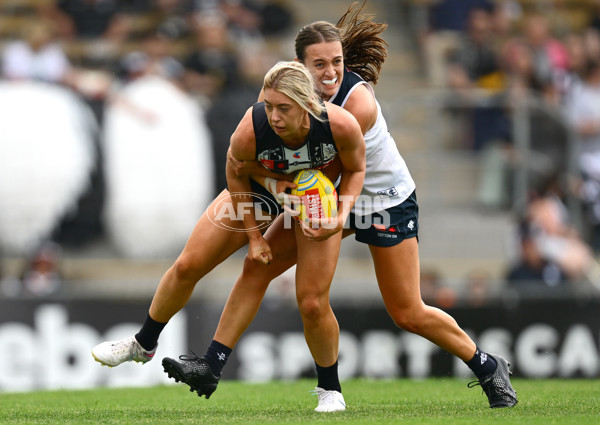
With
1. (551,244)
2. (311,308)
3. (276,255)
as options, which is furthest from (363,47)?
(551,244)

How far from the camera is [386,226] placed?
19.9ft

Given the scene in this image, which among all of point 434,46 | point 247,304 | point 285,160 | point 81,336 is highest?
point 434,46

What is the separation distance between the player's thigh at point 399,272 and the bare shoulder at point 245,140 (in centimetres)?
94

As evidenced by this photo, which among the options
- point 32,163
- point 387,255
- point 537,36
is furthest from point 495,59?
point 387,255

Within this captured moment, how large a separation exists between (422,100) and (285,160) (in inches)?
260

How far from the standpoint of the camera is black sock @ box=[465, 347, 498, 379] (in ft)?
20.6

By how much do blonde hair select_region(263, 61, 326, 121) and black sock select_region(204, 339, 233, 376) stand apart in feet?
4.89

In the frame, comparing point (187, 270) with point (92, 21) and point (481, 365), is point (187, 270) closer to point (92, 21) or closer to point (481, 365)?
point (481, 365)

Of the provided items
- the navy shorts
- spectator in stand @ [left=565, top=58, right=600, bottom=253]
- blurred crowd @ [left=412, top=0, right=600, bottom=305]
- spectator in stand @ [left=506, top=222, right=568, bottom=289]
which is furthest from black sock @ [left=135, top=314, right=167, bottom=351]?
spectator in stand @ [left=565, top=58, right=600, bottom=253]

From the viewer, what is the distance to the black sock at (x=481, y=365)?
629 centimetres

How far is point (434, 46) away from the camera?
14.2m

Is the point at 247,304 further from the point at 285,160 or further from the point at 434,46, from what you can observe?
the point at 434,46

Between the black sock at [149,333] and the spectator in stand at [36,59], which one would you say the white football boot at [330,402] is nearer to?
the black sock at [149,333]

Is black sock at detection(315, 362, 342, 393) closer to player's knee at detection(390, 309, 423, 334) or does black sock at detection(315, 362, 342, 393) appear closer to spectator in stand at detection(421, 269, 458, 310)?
player's knee at detection(390, 309, 423, 334)
